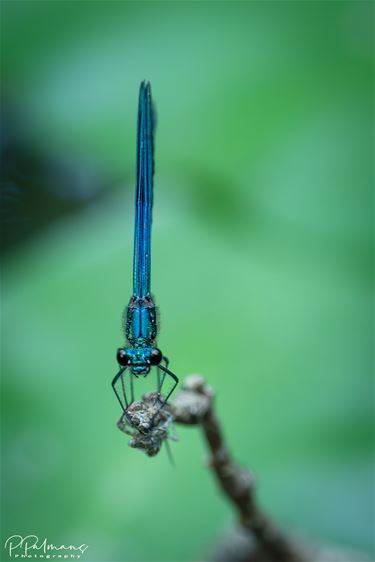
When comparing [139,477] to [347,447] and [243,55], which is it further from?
[243,55]

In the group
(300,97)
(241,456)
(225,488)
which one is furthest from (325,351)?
(300,97)

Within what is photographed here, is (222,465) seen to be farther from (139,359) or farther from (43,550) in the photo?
(43,550)

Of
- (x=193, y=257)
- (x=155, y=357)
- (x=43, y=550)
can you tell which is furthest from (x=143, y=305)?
(x=193, y=257)

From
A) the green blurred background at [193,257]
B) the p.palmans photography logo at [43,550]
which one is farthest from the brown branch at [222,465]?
the p.palmans photography logo at [43,550]

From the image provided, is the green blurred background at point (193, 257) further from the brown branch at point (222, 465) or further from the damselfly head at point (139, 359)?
the damselfly head at point (139, 359)

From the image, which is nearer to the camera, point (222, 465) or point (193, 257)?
point (222, 465)
